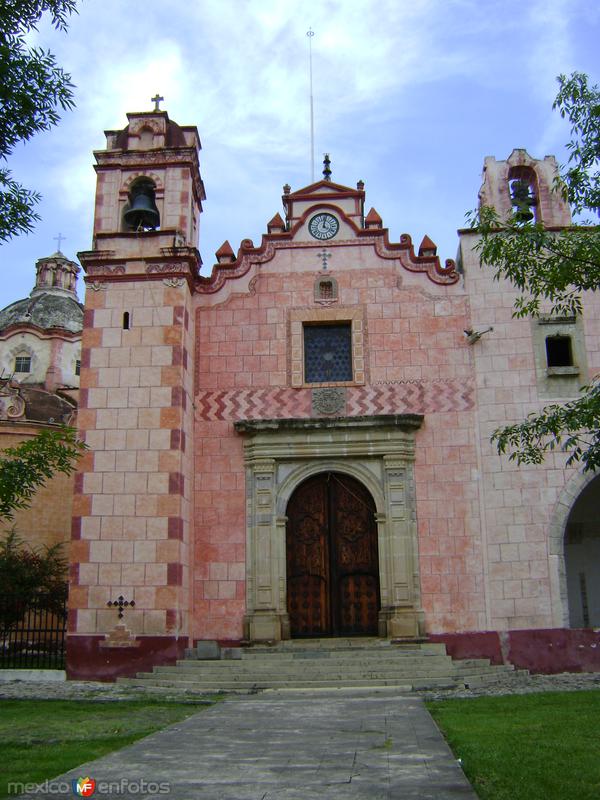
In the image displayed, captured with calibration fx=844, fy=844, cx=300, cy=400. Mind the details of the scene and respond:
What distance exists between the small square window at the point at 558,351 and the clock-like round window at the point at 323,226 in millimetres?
5109

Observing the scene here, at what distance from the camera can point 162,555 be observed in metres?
15.5

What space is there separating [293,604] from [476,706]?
21.0 feet

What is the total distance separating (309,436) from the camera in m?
16.8

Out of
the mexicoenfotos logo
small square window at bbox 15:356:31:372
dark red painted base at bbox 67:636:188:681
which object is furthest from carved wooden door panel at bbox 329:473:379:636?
small square window at bbox 15:356:31:372

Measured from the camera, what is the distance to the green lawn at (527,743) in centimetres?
582

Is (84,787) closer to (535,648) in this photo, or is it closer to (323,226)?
(535,648)

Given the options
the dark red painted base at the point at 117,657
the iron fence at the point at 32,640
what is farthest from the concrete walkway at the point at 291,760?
the iron fence at the point at 32,640

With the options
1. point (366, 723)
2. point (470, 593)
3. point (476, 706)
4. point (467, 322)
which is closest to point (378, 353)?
point (467, 322)

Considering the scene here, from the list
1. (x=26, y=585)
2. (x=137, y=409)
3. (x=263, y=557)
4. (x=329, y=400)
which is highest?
(x=329, y=400)

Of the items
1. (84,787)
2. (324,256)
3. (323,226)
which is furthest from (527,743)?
(323,226)

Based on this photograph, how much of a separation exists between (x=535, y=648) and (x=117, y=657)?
300 inches

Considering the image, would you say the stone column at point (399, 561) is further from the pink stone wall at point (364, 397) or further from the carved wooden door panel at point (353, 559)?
the carved wooden door panel at point (353, 559)

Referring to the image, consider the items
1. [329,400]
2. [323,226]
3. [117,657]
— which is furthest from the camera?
[323,226]

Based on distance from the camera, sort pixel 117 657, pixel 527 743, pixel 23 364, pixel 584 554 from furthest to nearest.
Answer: pixel 23 364 → pixel 584 554 → pixel 117 657 → pixel 527 743
